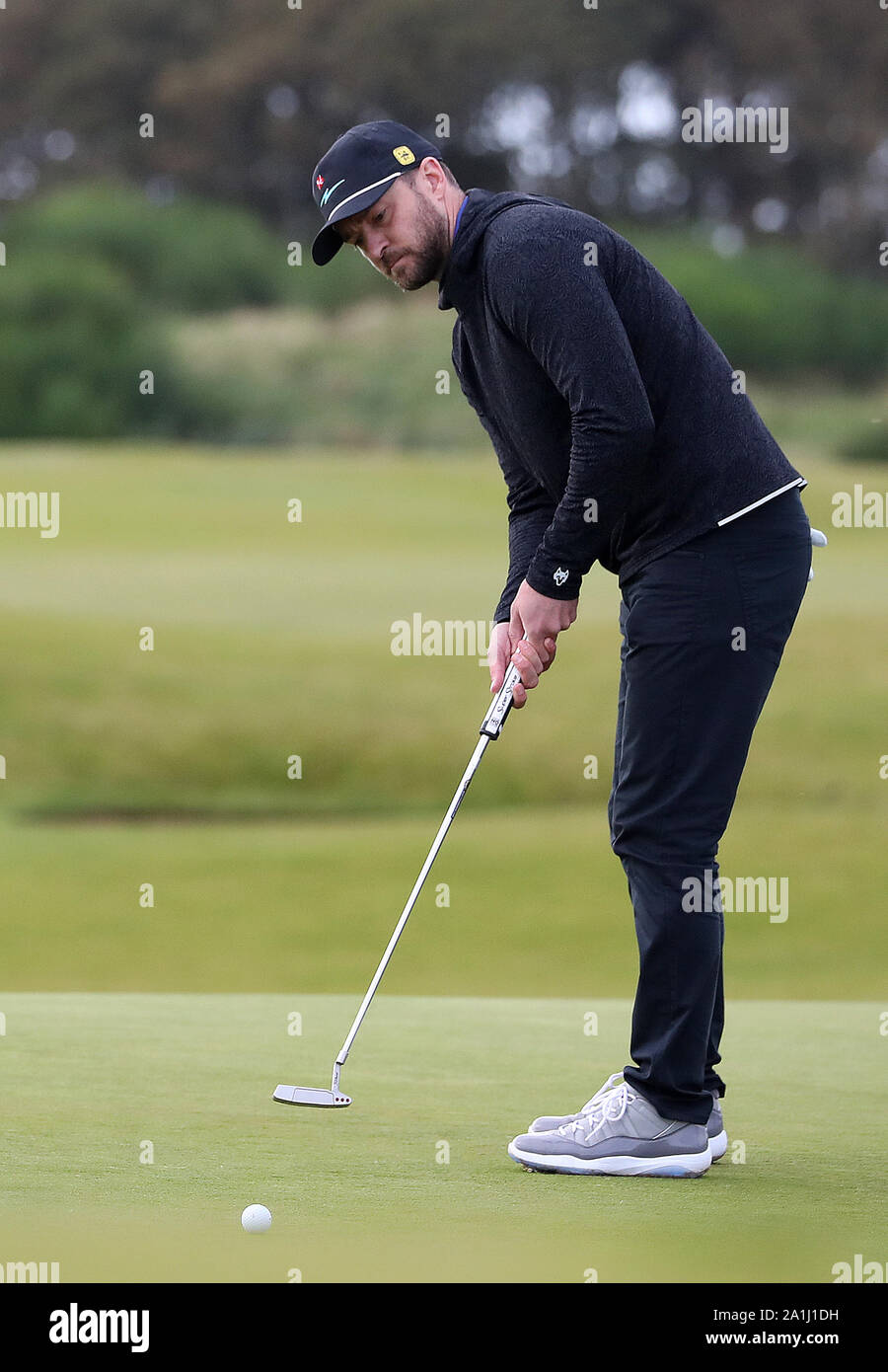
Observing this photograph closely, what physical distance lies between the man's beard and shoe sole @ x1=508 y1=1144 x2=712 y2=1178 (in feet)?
3.46

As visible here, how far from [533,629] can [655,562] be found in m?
0.17

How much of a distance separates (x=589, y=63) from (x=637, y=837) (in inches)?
637

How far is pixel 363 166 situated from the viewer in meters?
1.97

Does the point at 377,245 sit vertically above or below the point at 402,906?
above

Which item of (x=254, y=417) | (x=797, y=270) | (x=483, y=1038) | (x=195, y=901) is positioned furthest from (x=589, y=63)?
(x=483, y=1038)

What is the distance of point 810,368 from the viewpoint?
17.1 m

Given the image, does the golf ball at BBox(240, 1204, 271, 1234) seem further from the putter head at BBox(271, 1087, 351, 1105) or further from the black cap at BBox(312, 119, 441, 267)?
the black cap at BBox(312, 119, 441, 267)

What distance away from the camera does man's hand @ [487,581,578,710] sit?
2.05 m

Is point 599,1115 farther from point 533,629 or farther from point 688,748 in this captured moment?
point 533,629

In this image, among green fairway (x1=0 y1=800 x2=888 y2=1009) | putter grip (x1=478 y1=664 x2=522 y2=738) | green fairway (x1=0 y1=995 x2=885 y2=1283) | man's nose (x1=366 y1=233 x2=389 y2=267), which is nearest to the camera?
green fairway (x1=0 y1=995 x2=885 y2=1283)

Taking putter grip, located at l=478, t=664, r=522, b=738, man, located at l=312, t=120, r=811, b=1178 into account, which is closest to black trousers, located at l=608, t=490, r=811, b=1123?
man, located at l=312, t=120, r=811, b=1178

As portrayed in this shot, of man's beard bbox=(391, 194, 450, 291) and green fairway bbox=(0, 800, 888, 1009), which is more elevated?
man's beard bbox=(391, 194, 450, 291)

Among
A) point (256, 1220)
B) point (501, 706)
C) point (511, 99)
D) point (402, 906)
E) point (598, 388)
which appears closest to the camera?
point (256, 1220)

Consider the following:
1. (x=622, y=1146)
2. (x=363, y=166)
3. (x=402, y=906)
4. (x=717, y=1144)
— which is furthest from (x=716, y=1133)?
(x=402, y=906)
